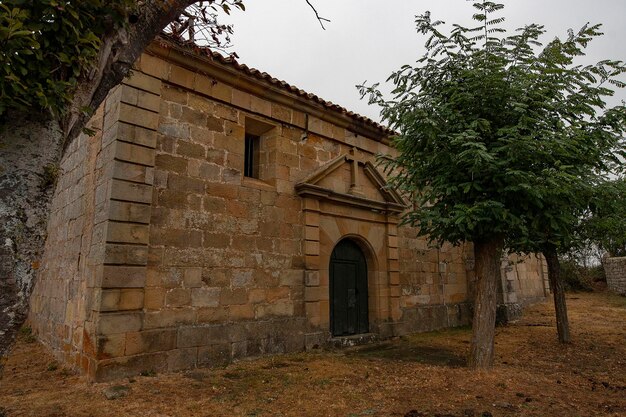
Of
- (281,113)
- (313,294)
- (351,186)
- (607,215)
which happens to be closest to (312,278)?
(313,294)

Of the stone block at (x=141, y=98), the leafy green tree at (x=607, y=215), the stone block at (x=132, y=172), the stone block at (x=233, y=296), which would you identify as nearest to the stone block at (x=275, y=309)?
the stone block at (x=233, y=296)

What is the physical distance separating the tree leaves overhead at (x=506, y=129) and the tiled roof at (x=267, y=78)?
229 cm

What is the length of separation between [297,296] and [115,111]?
399 cm

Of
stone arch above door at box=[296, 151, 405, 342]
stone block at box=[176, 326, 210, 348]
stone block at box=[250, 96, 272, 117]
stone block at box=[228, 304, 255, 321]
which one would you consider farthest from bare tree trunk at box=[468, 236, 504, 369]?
stone block at box=[250, 96, 272, 117]

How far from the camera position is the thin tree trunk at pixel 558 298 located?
24.8 feet

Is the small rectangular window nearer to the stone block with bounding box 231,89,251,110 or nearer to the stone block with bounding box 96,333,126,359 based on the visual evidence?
the stone block with bounding box 231,89,251,110

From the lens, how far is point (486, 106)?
5.50m

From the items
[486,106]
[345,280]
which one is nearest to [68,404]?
[345,280]

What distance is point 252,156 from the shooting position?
7328 millimetres

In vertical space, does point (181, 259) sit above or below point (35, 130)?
below

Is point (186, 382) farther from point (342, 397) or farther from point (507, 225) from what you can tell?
point (507, 225)

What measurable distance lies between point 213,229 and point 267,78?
276 centimetres

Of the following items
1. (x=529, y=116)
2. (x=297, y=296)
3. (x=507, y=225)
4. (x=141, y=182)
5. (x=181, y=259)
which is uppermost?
(x=529, y=116)

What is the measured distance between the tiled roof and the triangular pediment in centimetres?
84
